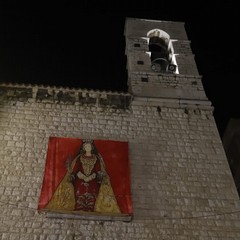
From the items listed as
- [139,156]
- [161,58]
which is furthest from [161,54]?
[139,156]

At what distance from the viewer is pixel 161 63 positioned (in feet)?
33.3

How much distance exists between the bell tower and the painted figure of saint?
252 cm

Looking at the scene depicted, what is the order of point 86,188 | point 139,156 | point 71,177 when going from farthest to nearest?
1. point 139,156
2. point 71,177
3. point 86,188

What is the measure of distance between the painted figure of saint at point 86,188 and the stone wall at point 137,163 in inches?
10.1

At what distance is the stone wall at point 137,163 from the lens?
6.34 meters

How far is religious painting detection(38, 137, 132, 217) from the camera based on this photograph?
21.1 feet

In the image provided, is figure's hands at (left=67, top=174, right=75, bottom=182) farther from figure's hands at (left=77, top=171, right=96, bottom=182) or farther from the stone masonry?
the stone masonry

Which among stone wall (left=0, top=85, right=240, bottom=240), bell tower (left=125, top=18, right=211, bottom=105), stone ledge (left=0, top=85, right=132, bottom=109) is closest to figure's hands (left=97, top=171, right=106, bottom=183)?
stone wall (left=0, top=85, right=240, bottom=240)

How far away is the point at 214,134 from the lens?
8250mm

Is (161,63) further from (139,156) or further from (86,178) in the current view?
(86,178)

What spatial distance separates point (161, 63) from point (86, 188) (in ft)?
15.9

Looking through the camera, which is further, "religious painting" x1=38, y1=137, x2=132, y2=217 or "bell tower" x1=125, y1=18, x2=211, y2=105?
"bell tower" x1=125, y1=18, x2=211, y2=105

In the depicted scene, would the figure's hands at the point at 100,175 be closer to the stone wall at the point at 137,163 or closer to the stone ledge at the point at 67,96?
the stone wall at the point at 137,163

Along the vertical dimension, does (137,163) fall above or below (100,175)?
above
